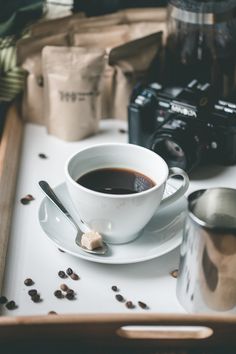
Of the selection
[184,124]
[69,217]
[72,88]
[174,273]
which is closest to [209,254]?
[174,273]

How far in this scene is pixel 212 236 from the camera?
67cm

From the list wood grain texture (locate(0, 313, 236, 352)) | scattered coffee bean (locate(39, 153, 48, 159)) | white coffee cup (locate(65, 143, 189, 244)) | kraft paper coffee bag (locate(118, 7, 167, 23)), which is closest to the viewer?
wood grain texture (locate(0, 313, 236, 352))

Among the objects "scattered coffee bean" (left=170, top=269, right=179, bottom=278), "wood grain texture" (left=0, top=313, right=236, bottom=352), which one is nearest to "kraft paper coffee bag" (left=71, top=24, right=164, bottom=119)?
"scattered coffee bean" (left=170, top=269, right=179, bottom=278)

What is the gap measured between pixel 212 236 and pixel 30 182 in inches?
15.0

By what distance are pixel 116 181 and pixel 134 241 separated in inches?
3.3

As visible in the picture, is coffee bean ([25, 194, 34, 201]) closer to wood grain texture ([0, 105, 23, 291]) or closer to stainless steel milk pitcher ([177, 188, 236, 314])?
wood grain texture ([0, 105, 23, 291])

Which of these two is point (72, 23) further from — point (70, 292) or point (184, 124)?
point (70, 292)

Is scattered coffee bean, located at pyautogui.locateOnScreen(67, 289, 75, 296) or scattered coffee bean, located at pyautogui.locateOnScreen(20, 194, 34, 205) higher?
scattered coffee bean, located at pyautogui.locateOnScreen(20, 194, 34, 205)

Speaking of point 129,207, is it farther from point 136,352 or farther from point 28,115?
point 28,115

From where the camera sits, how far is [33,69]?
107 centimetres

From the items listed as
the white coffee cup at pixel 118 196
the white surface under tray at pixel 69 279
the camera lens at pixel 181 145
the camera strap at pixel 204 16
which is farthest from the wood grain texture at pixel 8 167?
the camera strap at pixel 204 16

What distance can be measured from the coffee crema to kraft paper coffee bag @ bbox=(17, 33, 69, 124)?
0.96 ft

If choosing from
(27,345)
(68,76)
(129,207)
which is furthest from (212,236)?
(68,76)

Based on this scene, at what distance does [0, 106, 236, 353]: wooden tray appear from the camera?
66cm
